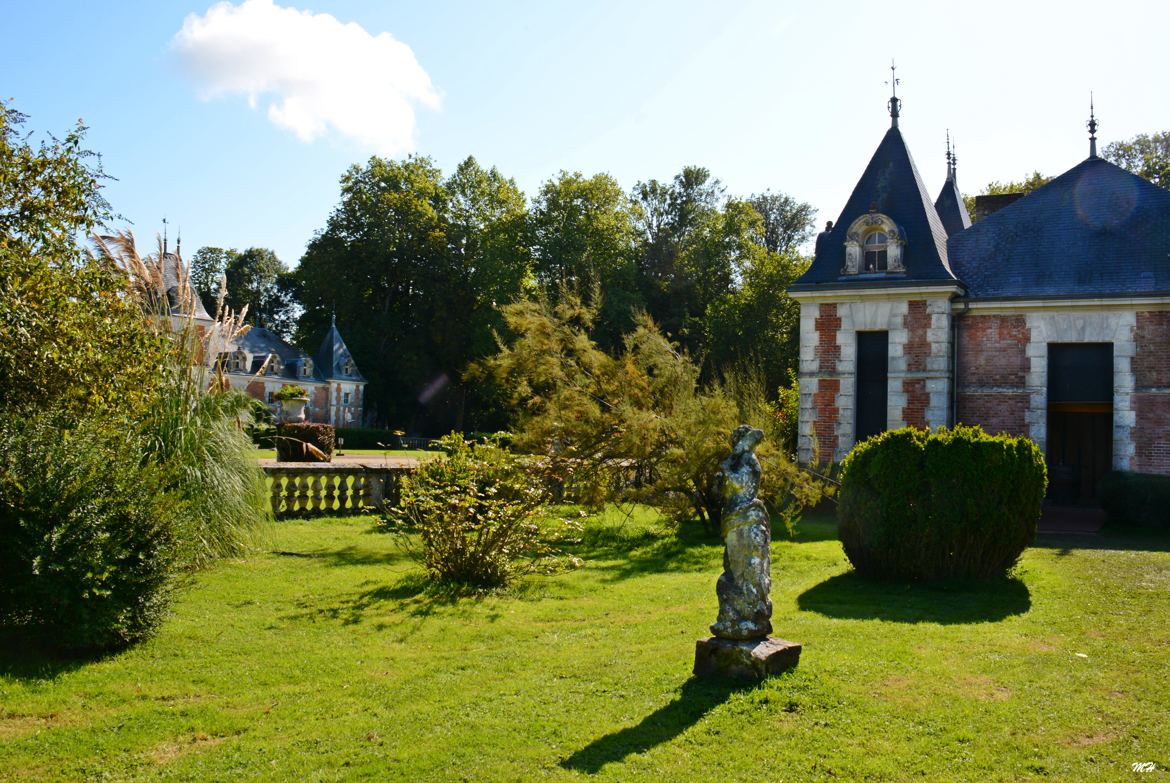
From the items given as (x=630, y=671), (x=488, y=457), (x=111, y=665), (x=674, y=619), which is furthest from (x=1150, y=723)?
(x=488, y=457)

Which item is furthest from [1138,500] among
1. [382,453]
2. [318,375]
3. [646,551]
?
[318,375]

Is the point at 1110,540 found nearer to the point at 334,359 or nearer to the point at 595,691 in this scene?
the point at 595,691

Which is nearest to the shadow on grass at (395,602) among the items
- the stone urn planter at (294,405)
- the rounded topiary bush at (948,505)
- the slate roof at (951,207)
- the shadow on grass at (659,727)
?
the shadow on grass at (659,727)

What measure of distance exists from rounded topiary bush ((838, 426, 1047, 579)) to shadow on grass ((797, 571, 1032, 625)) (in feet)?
0.72

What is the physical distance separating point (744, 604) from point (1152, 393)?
13.3m

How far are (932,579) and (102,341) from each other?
8357 millimetres

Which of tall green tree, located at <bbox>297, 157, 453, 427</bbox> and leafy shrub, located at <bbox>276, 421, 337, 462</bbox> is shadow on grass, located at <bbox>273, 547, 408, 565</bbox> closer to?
leafy shrub, located at <bbox>276, 421, 337, 462</bbox>

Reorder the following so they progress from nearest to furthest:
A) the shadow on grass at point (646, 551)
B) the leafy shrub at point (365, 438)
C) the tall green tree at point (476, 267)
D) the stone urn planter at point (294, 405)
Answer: the shadow on grass at point (646, 551), the stone urn planter at point (294, 405), the leafy shrub at point (365, 438), the tall green tree at point (476, 267)

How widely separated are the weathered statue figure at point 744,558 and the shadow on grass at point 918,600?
2098 mm

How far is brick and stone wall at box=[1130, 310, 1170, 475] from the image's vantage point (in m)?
15.8

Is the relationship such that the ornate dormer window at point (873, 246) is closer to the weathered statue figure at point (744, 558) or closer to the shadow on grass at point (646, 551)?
the shadow on grass at point (646, 551)

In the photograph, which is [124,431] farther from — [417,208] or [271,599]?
[417,208]

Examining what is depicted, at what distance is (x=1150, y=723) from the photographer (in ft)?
17.0

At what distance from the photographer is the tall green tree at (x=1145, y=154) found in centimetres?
3312
